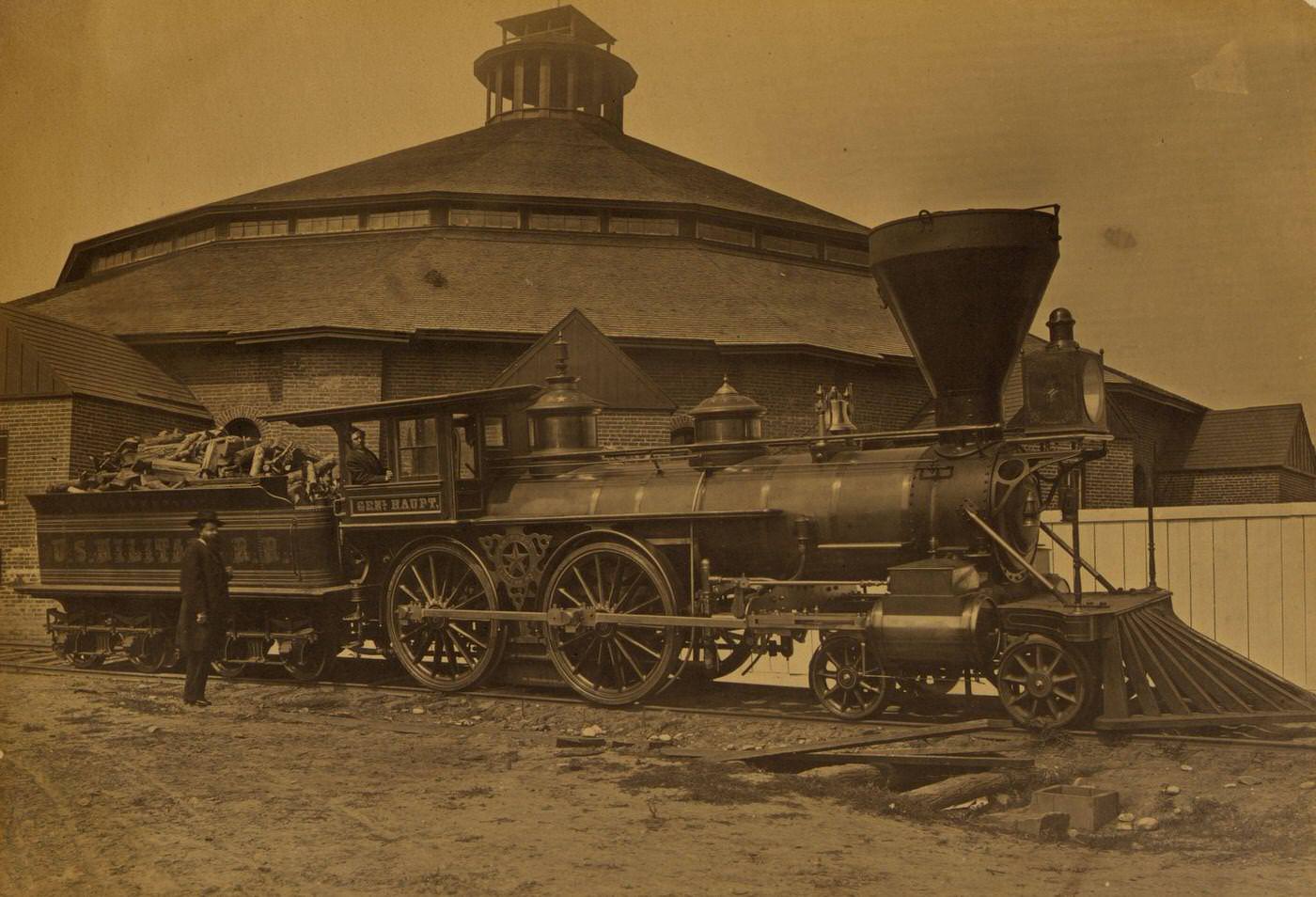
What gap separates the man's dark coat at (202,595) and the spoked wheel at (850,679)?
5.02m

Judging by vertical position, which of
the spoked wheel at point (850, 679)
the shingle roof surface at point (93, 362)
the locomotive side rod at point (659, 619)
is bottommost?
the spoked wheel at point (850, 679)

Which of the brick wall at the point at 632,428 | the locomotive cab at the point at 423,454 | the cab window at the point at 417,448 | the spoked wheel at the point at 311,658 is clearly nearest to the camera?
the locomotive cab at the point at 423,454

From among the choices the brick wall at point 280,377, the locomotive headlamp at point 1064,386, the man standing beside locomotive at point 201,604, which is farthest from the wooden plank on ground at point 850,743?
the brick wall at point 280,377

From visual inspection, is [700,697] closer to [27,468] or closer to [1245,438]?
[27,468]

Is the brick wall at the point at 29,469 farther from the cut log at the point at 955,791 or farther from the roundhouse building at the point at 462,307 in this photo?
the cut log at the point at 955,791

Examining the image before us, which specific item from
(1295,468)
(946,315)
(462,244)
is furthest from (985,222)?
(1295,468)

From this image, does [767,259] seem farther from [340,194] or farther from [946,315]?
[946,315]

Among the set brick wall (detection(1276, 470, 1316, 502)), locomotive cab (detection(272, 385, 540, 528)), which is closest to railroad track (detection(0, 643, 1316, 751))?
locomotive cab (detection(272, 385, 540, 528))

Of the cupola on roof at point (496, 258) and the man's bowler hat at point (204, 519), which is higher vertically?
the cupola on roof at point (496, 258)

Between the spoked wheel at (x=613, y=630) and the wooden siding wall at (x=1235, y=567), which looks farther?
the wooden siding wall at (x=1235, y=567)

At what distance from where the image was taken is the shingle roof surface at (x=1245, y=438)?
75.9ft

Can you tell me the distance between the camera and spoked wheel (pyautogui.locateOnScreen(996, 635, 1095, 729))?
22.7ft

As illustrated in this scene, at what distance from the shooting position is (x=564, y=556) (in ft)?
29.6

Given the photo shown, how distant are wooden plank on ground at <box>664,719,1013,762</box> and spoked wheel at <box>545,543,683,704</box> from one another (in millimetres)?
1504
